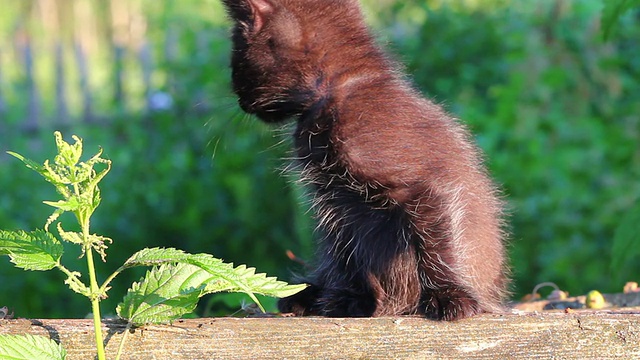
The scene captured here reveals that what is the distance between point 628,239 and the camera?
2.72m

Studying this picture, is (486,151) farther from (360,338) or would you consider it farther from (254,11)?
(360,338)

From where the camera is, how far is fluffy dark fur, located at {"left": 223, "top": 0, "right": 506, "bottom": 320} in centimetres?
246

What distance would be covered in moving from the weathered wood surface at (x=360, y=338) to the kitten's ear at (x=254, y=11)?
102cm

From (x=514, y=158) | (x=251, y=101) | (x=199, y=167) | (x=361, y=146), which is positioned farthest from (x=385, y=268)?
(x=199, y=167)

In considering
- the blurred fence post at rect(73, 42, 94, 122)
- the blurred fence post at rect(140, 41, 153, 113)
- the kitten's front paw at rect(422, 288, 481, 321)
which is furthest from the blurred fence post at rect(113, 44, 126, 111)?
the kitten's front paw at rect(422, 288, 481, 321)

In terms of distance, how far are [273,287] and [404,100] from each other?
98 centimetres

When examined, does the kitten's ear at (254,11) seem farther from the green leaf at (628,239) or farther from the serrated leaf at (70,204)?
the green leaf at (628,239)

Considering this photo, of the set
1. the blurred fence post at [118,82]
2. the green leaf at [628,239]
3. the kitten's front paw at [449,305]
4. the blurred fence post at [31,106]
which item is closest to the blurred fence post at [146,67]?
the blurred fence post at [118,82]

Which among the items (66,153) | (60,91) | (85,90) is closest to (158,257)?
(66,153)

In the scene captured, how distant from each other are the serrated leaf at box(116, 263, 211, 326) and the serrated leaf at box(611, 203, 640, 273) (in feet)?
4.76

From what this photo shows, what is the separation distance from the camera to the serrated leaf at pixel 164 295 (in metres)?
1.82

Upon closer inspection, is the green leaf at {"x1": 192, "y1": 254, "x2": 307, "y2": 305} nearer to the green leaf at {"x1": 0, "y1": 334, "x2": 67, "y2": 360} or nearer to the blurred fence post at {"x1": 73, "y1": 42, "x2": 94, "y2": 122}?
the green leaf at {"x1": 0, "y1": 334, "x2": 67, "y2": 360}

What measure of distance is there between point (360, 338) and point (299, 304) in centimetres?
79

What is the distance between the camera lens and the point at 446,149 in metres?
2.59
